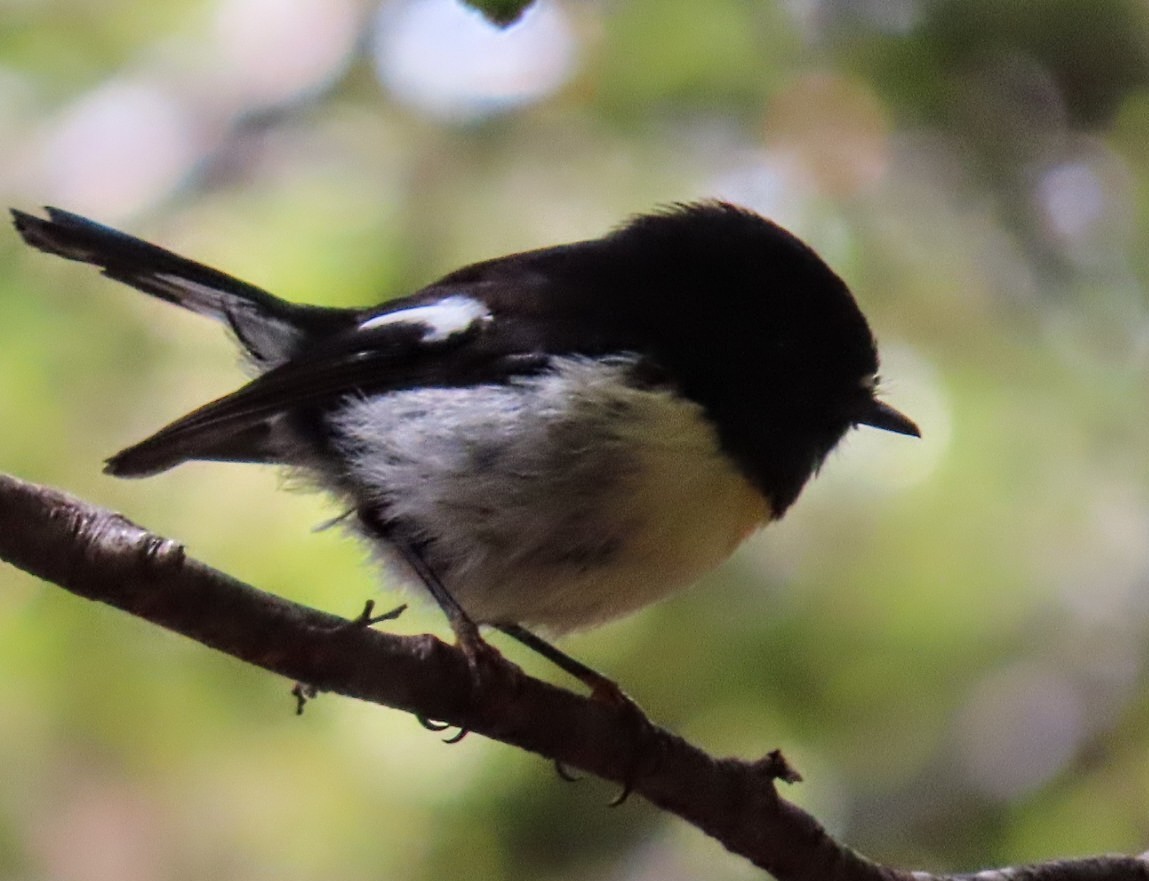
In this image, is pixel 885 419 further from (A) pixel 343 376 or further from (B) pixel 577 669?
(A) pixel 343 376

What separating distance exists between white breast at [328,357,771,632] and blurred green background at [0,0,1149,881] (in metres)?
0.34

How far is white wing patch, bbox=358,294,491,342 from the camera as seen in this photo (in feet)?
8.84

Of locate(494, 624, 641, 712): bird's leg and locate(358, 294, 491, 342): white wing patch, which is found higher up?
locate(358, 294, 491, 342): white wing patch

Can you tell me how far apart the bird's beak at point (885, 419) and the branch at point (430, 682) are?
0.84m

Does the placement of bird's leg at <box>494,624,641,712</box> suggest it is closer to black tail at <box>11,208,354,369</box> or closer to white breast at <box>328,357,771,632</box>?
white breast at <box>328,357,771,632</box>

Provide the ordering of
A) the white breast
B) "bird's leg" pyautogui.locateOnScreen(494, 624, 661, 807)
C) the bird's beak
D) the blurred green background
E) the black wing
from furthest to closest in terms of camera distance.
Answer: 1. the blurred green background
2. the bird's beak
3. the black wing
4. the white breast
5. "bird's leg" pyautogui.locateOnScreen(494, 624, 661, 807)

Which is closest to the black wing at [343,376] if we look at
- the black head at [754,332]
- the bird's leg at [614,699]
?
the black head at [754,332]

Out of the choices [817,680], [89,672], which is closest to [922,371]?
[817,680]

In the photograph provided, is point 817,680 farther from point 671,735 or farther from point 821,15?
point 821,15

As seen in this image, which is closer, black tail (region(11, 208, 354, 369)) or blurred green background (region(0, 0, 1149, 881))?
black tail (region(11, 208, 354, 369))

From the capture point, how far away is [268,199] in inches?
148

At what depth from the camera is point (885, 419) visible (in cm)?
289

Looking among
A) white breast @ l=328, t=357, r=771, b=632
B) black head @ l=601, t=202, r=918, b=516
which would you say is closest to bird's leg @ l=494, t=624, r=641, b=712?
white breast @ l=328, t=357, r=771, b=632

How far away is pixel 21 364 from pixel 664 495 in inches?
67.0
